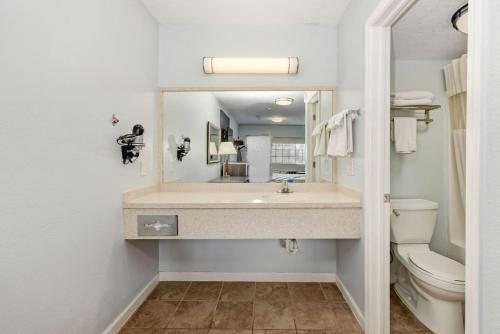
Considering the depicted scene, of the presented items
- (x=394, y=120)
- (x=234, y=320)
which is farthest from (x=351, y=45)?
(x=234, y=320)

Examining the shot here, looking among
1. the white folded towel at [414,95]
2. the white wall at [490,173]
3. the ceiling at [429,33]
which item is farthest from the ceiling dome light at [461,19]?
the white wall at [490,173]

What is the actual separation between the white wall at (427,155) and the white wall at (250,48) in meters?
0.70

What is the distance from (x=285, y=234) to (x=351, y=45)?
1407 mm

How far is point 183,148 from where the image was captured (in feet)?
7.35

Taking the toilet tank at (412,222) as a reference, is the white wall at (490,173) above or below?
above

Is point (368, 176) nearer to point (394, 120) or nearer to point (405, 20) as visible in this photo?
point (394, 120)

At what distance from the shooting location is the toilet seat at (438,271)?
149cm

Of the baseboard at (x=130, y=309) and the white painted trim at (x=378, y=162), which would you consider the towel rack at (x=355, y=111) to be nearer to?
the white painted trim at (x=378, y=162)

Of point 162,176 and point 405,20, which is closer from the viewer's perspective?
point 405,20

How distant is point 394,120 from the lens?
2041mm

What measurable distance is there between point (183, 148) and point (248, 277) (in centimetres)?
129

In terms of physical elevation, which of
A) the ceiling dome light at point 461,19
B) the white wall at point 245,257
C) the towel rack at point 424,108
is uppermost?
the ceiling dome light at point 461,19

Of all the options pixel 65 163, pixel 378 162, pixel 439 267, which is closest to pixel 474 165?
pixel 378 162

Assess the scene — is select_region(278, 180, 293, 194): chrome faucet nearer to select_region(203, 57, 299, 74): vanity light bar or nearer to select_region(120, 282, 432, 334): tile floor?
select_region(120, 282, 432, 334): tile floor
